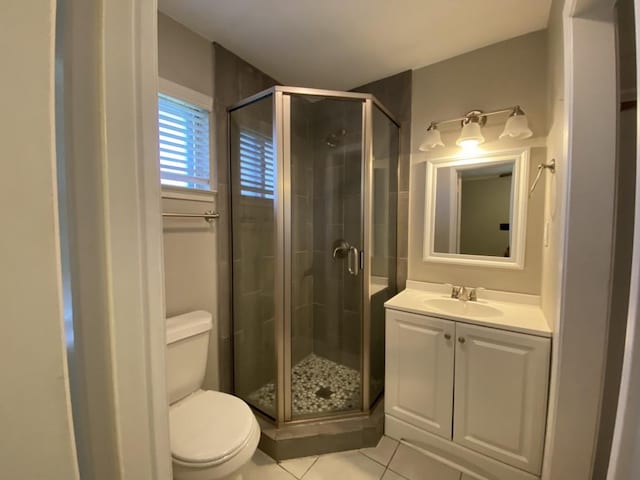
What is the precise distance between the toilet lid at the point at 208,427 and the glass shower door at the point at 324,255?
1.42 feet

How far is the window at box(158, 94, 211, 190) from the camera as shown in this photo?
1493mm

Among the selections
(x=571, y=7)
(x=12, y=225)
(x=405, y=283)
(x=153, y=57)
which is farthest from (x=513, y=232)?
(x=12, y=225)

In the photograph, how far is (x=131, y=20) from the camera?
407 millimetres

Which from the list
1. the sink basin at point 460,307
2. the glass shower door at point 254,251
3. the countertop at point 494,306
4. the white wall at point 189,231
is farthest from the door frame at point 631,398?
the white wall at point 189,231

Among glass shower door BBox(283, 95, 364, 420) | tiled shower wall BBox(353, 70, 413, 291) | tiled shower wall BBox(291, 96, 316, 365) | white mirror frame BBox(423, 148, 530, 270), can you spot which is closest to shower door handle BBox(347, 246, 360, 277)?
glass shower door BBox(283, 95, 364, 420)

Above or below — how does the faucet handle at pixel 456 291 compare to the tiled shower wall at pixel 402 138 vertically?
below

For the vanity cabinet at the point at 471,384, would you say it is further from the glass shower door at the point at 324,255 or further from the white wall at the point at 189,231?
the white wall at the point at 189,231

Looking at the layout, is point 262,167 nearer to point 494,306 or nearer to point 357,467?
point 494,306

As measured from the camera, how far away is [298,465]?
1467mm

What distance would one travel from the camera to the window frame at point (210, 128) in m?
1.46

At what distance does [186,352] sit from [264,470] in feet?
2.59

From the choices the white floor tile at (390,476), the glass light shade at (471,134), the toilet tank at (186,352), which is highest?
the glass light shade at (471,134)

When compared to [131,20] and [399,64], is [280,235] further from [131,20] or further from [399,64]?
[399,64]

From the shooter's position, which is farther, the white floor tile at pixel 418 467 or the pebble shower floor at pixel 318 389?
the pebble shower floor at pixel 318 389
